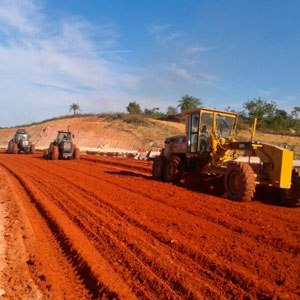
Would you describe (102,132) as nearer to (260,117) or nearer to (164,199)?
(260,117)

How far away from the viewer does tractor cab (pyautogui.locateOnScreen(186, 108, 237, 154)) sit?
12.1 metres

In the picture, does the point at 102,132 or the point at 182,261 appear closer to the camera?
the point at 182,261

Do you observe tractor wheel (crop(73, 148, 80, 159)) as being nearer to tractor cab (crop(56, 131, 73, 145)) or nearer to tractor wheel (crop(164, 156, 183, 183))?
tractor cab (crop(56, 131, 73, 145))

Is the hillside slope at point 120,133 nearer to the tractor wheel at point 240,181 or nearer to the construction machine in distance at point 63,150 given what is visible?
the construction machine in distance at point 63,150

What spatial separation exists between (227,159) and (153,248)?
22.6ft

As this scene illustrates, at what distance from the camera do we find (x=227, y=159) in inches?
470

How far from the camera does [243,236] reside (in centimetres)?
631

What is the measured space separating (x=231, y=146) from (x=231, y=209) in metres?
3.10

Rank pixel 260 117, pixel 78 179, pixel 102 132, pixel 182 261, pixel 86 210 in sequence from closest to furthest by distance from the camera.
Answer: pixel 182 261 < pixel 86 210 < pixel 78 179 < pixel 102 132 < pixel 260 117

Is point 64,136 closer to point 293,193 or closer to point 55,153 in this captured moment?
point 55,153

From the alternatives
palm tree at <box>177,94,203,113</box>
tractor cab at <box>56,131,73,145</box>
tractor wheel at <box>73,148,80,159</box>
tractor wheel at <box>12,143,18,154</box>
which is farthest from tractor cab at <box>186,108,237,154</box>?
palm tree at <box>177,94,203,113</box>

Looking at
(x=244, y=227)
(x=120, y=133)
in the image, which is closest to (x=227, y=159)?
(x=244, y=227)

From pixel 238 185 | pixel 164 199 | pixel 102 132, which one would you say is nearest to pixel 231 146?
pixel 238 185

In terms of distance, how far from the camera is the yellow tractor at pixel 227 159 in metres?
9.50
